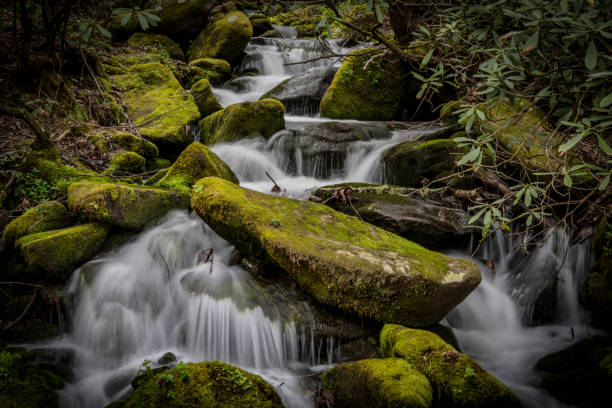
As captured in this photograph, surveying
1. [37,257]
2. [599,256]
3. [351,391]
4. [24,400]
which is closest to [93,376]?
[24,400]

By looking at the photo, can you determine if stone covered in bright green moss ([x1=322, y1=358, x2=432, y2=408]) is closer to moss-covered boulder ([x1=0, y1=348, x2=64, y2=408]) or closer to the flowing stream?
the flowing stream

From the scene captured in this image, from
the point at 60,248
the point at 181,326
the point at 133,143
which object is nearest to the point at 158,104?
the point at 133,143

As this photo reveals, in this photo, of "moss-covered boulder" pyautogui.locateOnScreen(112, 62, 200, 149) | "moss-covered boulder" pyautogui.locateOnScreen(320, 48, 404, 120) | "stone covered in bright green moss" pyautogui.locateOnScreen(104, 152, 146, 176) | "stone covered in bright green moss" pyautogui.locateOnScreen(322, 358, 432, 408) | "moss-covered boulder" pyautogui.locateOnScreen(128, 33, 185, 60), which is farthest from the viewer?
"moss-covered boulder" pyautogui.locateOnScreen(128, 33, 185, 60)

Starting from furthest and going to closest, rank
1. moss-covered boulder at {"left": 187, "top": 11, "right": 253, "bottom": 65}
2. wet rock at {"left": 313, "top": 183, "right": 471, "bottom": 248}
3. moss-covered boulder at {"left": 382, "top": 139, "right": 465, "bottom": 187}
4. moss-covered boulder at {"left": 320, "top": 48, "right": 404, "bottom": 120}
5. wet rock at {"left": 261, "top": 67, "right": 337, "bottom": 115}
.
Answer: moss-covered boulder at {"left": 187, "top": 11, "right": 253, "bottom": 65}, wet rock at {"left": 261, "top": 67, "right": 337, "bottom": 115}, moss-covered boulder at {"left": 320, "top": 48, "right": 404, "bottom": 120}, moss-covered boulder at {"left": 382, "top": 139, "right": 465, "bottom": 187}, wet rock at {"left": 313, "top": 183, "right": 471, "bottom": 248}

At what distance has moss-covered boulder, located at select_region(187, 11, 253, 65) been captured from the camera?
12.5 meters

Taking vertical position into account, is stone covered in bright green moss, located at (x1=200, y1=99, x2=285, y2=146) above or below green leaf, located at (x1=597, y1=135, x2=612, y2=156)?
below

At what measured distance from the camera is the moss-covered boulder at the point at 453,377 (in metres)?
2.68

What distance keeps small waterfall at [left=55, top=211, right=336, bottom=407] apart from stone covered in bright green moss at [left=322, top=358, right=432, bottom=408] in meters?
0.53

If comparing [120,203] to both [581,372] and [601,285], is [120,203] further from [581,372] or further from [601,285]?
[601,285]

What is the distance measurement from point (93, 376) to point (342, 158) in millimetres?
5509

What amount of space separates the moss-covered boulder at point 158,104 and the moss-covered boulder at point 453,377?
637 cm

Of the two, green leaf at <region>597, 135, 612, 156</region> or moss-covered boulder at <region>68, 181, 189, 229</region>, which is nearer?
green leaf at <region>597, 135, 612, 156</region>

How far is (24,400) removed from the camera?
2.62m

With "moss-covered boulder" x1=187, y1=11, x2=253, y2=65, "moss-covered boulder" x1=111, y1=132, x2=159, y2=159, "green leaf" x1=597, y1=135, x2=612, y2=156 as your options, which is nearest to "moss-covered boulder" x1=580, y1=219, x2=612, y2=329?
"green leaf" x1=597, y1=135, x2=612, y2=156
